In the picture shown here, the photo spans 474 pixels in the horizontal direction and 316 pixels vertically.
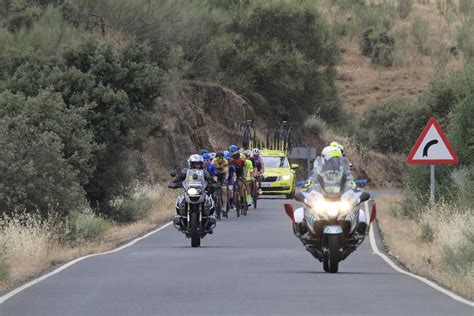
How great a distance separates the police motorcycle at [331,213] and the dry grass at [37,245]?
4.07 metres

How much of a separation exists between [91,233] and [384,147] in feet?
167

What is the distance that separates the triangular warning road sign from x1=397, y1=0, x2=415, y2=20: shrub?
83.9 meters

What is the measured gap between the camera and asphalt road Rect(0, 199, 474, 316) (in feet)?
47.6

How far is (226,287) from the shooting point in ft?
56.3

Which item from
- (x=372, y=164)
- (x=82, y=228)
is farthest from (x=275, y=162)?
(x=372, y=164)

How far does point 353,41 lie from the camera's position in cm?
10750

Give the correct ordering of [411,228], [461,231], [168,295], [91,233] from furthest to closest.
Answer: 1. [411,228]
2. [91,233]
3. [461,231]
4. [168,295]

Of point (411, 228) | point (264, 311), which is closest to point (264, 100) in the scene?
point (411, 228)

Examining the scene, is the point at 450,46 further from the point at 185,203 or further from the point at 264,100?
the point at 185,203

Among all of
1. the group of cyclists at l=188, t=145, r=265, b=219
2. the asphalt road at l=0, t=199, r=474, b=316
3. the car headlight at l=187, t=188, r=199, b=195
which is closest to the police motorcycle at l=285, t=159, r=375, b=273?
the asphalt road at l=0, t=199, r=474, b=316

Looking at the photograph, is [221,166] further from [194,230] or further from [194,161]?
[194,230]

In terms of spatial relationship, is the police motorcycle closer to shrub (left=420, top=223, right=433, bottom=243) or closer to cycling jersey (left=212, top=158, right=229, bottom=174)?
shrub (left=420, top=223, right=433, bottom=243)

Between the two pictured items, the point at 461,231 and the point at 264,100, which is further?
the point at 264,100

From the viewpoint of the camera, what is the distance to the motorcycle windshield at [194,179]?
2570 cm
